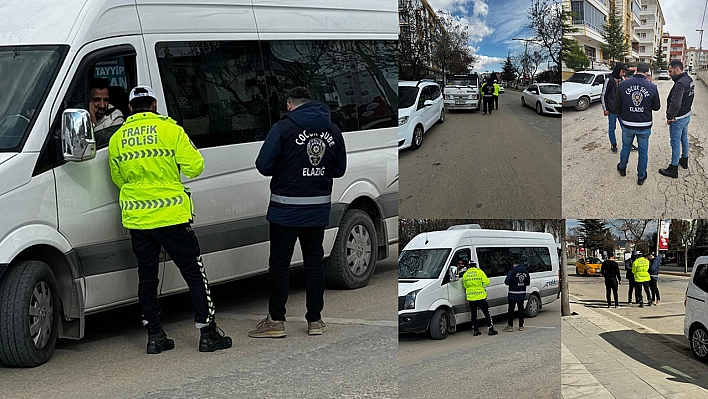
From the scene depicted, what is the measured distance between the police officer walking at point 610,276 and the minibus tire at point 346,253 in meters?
5.07

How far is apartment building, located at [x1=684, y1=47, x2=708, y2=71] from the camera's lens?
8.99ft

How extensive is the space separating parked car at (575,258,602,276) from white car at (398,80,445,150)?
0.62 metres

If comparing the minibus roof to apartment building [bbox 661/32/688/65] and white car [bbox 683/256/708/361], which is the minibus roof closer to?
apartment building [bbox 661/32/688/65]

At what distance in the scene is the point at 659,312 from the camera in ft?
8.73

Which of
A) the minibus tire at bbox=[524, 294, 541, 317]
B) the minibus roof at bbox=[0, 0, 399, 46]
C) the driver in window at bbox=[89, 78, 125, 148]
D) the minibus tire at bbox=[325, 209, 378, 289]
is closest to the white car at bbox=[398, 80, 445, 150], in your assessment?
the minibus tire at bbox=[524, 294, 541, 317]

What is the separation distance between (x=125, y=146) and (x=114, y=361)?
1.43 m

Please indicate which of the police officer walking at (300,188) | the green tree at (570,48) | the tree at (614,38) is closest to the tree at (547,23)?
the green tree at (570,48)

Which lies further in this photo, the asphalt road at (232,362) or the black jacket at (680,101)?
the asphalt road at (232,362)

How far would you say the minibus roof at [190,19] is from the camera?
5621mm

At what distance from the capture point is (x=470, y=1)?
2400 millimetres

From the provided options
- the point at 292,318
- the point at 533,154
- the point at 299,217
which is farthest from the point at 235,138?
the point at 533,154

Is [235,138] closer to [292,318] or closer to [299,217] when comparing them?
[299,217]

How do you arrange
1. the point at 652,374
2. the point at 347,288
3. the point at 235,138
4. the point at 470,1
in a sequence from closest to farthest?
the point at 470,1 → the point at 652,374 → the point at 235,138 → the point at 347,288

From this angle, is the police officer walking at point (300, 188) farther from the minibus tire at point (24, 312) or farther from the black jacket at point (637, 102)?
the black jacket at point (637, 102)
